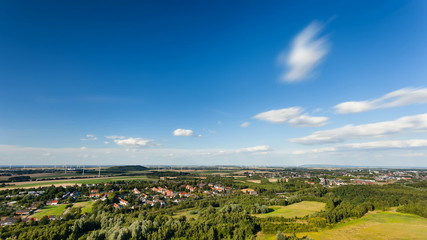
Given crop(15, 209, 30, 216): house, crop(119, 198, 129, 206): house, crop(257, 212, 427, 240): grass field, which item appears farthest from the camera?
crop(119, 198, 129, 206): house

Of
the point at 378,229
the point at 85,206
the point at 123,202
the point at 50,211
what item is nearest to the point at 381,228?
the point at 378,229

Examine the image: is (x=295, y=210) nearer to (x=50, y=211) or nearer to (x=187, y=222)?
(x=187, y=222)

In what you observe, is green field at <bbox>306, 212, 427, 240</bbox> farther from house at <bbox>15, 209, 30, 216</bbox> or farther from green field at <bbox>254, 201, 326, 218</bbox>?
house at <bbox>15, 209, 30, 216</bbox>

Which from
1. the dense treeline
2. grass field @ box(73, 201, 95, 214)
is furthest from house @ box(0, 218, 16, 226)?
grass field @ box(73, 201, 95, 214)

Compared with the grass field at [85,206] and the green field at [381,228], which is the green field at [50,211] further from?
the green field at [381,228]

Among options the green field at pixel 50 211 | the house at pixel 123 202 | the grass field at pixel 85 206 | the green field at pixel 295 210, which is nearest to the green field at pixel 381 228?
the green field at pixel 295 210

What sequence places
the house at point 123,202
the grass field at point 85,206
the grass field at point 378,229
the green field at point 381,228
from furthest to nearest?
the house at point 123,202 < the grass field at point 85,206 < the green field at point 381,228 < the grass field at point 378,229

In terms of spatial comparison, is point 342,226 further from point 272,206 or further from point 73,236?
point 73,236
